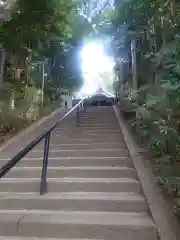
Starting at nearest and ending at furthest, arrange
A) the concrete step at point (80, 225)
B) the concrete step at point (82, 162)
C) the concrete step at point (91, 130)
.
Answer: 1. the concrete step at point (80, 225)
2. the concrete step at point (82, 162)
3. the concrete step at point (91, 130)

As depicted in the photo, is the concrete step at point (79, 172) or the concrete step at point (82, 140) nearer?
the concrete step at point (79, 172)

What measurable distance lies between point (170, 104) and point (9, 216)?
179cm

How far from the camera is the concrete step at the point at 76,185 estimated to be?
3279 mm

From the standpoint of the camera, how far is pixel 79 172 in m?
3.82

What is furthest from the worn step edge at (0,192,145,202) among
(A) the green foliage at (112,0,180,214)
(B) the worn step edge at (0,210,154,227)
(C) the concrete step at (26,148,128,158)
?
(C) the concrete step at (26,148,128,158)

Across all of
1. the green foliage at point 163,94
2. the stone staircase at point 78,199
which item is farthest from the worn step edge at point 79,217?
the green foliage at point 163,94

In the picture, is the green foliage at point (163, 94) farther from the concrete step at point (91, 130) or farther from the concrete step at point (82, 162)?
the concrete step at point (91, 130)

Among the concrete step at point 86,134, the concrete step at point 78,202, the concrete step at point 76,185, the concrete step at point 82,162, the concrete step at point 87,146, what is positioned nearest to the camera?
the concrete step at point 78,202

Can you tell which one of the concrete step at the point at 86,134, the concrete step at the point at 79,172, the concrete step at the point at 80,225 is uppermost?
the concrete step at the point at 86,134

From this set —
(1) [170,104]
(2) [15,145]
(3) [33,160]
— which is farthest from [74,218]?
(2) [15,145]

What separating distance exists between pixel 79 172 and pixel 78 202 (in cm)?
88

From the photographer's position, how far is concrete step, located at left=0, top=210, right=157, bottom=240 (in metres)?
2.41

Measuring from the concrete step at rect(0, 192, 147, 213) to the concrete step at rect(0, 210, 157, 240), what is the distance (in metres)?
0.12

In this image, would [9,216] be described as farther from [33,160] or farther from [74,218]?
[33,160]
